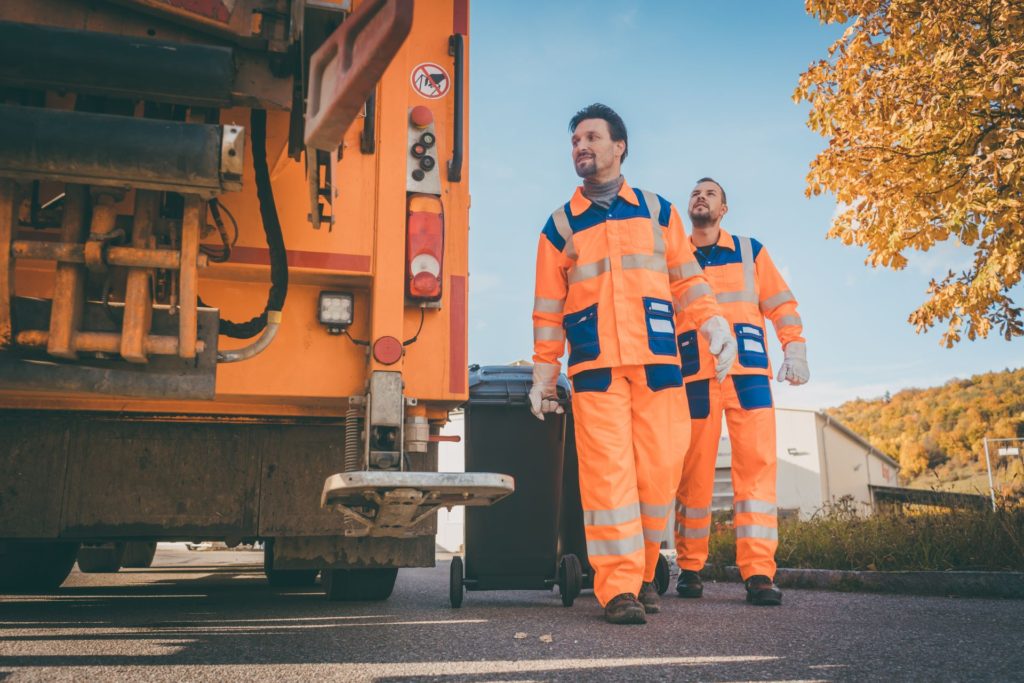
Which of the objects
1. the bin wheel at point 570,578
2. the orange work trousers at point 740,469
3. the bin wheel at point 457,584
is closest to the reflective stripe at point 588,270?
the orange work trousers at point 740,469

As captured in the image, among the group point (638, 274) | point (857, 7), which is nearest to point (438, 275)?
point (638, 274)

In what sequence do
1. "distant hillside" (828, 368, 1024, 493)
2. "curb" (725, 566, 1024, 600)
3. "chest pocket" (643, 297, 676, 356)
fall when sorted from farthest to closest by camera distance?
"distant hillside" (828, 368, 1024, 493) → "curb" (725, 566, 1024, 600) → "chest pocket" (643, 297, 676, 356)

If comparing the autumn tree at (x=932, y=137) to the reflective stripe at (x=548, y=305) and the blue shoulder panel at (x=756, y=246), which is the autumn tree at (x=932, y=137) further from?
the reflective stripe at (x=548, y=305)

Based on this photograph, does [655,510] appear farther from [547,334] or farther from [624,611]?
[547,334]

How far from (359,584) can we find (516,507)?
825 mm

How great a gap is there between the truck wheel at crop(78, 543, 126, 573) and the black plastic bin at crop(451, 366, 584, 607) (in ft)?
16.0

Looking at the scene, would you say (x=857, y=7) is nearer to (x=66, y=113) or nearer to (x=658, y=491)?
(x=658, y=491)

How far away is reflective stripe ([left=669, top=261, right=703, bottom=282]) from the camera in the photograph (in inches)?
158

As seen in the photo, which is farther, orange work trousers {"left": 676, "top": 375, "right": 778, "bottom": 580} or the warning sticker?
orange work trousers {"left": 676, "top": 375, "right": 778, "bottom": 580}

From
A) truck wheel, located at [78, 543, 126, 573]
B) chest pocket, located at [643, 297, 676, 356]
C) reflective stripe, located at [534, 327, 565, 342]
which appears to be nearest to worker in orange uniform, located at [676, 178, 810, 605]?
chest pocket, located at [643, 297, 676, 356]

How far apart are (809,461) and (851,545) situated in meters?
23.8

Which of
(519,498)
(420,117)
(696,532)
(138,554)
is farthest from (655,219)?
(138,554)

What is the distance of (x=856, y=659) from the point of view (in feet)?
8.11

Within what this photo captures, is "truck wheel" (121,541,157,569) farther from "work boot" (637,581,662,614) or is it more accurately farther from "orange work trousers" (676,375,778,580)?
"work boot" (637,581,662,614)
